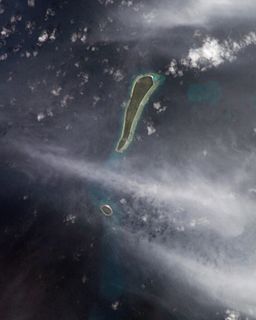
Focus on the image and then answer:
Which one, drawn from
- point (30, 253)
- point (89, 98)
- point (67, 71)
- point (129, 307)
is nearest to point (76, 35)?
point (67, 71)

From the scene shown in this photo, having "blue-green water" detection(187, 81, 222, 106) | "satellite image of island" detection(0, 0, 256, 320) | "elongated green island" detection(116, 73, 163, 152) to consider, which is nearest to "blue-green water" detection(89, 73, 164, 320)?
"satellite image of island" detection(0, 0, 256, 320)

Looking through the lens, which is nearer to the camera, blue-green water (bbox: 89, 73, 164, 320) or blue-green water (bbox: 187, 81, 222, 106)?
blue-green water (bbox: 89, 73, 164, 320)

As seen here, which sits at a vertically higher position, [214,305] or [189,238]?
[189,238]

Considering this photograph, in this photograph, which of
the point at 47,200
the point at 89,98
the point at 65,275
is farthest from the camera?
the point at 89,98

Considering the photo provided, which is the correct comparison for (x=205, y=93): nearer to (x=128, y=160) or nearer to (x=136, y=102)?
(x=136, y=102)

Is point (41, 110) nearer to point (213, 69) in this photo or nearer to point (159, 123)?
point (159, 123)

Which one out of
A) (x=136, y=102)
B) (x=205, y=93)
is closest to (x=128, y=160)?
(x=136, y=102)

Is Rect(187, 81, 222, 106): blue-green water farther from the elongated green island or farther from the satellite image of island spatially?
the elongated green island
